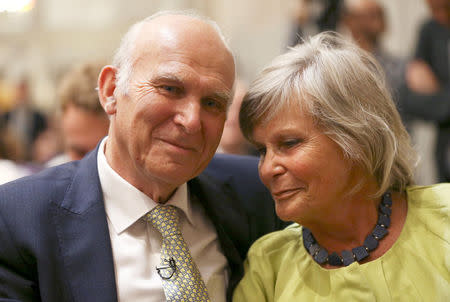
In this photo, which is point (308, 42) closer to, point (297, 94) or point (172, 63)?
point (297, 94)

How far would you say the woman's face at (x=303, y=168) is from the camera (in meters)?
1.84

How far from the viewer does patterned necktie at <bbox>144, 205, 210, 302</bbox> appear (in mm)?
1886

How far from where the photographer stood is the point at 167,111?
6.23ft

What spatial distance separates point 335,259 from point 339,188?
252mm

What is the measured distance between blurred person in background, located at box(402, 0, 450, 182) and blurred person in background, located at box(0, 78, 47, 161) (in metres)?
5.17

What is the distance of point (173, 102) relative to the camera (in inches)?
75.1

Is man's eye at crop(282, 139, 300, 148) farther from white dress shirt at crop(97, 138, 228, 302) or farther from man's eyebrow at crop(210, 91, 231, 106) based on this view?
white dress shirt at crop(97, 138, 228, 302)

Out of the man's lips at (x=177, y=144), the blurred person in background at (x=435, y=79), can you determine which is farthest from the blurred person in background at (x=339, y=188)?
the blurred person in background at (x=435, y=79)

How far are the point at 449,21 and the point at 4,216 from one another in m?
3.45

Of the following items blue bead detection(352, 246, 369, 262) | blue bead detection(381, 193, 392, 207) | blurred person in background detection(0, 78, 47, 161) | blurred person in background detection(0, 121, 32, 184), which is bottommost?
blurred person in background detection(0, 78, 47, 161)

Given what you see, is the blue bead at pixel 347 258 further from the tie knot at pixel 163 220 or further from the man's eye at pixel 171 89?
the man's eye at pixel 171 89

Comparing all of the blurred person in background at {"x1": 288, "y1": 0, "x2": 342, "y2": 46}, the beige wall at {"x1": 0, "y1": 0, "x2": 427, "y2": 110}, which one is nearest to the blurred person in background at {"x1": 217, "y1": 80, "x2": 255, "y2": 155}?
the blurred person in background at {"x1": 288, "y1": 0, "x2": 342, "y2": 46}

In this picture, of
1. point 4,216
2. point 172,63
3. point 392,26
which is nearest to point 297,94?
point 172,63

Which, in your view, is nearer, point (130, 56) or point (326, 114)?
point (326, 114)
